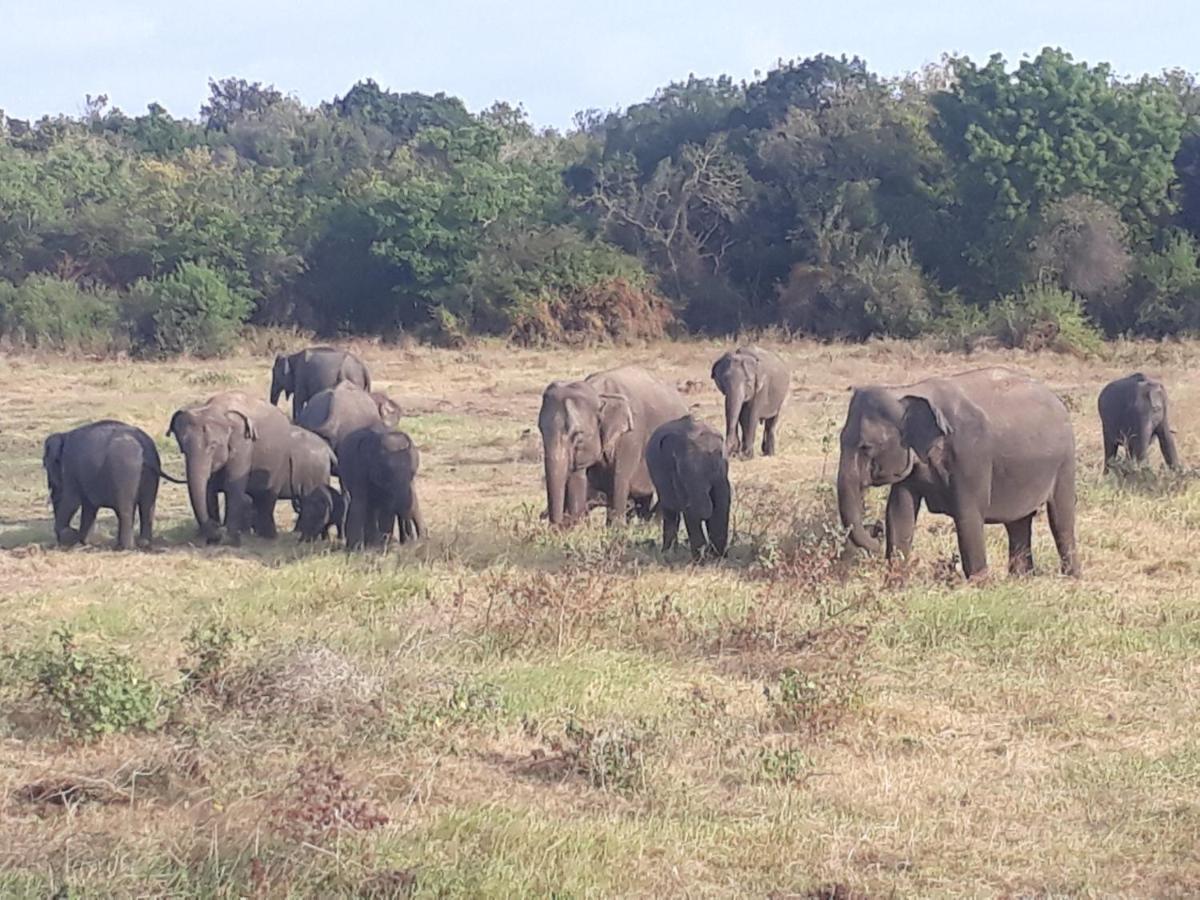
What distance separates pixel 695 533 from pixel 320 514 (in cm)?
346

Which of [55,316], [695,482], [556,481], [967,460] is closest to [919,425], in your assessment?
[967,460]

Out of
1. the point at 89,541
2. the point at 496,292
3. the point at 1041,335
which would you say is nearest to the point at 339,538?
the point at 89,541

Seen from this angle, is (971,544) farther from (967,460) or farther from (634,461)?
(634,461)

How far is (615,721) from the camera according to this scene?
7086 mm

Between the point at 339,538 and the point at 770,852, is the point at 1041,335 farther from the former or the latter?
the point at 770,852

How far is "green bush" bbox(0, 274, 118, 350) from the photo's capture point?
37.6 m

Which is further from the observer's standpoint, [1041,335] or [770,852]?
[1041,335]

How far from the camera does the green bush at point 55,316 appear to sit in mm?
37562

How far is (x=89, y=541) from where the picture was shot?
13.3 m

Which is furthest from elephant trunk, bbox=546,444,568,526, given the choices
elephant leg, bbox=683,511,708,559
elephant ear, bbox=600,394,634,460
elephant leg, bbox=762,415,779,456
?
elephant leg, bbox=762,415,779,456

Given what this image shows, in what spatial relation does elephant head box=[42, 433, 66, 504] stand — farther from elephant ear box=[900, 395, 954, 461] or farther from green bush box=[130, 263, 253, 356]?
green bush box=[130, 263, 253, 356]

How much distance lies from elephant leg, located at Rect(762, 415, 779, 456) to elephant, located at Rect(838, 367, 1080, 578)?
8155 mm

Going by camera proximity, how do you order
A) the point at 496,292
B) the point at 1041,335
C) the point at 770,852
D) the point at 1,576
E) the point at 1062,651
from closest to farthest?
the point at 770,852 < the point at 1062,651 < the point at 1,576 < the point at 1041,335 < the point at 496,292

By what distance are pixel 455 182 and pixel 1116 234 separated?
54.0 feet
